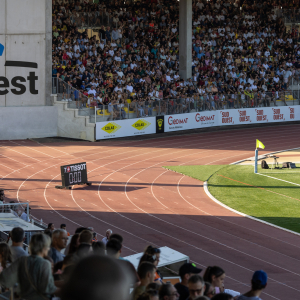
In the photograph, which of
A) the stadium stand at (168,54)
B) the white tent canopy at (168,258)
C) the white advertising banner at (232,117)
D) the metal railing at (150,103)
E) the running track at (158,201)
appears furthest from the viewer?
the white advertising banner at (232,117)

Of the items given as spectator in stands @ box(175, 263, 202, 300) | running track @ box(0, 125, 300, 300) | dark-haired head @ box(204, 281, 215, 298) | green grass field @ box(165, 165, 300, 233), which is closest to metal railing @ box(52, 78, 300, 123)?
running track @ box(0, 125, 300, 300)

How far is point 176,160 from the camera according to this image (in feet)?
93.2

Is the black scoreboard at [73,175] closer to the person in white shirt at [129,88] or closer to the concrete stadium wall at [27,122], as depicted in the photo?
the concrete stadium wall at [27,122]

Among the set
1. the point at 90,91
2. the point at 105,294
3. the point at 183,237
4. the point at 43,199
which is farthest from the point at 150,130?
the point at 105,294

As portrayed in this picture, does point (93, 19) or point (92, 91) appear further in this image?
point (93, 19)

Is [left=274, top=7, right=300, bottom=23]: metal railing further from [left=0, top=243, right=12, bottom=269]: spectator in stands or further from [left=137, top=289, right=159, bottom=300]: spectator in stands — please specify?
[left=137, top=289, right=159, bottom=300]: spectator in stands

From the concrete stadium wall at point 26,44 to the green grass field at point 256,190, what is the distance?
1121cm

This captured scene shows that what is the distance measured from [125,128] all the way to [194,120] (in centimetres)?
549

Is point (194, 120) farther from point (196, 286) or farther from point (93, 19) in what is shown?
point (196, 286)

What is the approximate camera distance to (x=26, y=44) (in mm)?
32156

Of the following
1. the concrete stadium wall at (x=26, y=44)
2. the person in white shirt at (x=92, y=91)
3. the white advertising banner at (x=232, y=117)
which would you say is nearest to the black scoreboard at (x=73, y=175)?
the person in white shirt at (x=92, y=91)

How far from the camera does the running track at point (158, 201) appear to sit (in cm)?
1506

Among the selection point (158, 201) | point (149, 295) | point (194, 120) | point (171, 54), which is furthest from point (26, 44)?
point (149, 295)

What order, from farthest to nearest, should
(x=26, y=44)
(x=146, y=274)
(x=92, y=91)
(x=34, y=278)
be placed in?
(x=26, y=44)
(x=92, y=91)
(x=146, y=274)
(x=34, y=278)
